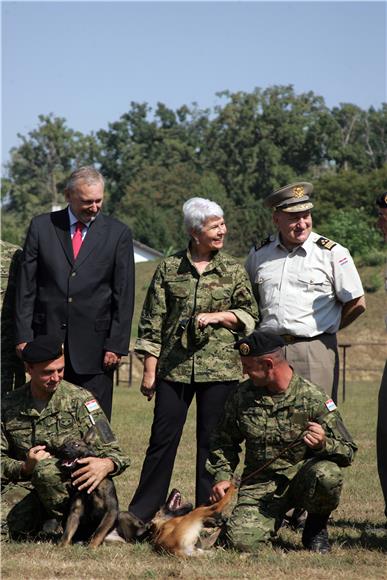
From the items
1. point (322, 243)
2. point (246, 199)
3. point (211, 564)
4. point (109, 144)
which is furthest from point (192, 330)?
point (109, 144)

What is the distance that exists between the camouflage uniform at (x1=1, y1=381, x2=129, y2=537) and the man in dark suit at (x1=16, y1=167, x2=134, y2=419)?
425mm

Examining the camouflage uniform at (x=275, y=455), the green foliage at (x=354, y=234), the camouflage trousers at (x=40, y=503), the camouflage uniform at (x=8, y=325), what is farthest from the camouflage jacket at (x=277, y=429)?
the green foliage at (x=354, y=234)

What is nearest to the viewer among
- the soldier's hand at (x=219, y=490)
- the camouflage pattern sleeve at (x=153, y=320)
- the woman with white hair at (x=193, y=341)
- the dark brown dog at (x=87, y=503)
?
the soldier's hand at (x=219, y=490)

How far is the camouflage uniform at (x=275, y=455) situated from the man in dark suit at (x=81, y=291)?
101 cm

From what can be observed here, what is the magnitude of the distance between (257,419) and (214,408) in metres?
0.57

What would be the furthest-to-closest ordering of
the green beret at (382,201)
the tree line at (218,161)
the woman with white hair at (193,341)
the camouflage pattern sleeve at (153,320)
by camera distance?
1. the tree line at (218,161)
2. the camouflage pattern sleeve at (153,320)
3. the woman with white hair at (193,341)
4. the green beret at (382,201)

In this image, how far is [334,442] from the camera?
661cm

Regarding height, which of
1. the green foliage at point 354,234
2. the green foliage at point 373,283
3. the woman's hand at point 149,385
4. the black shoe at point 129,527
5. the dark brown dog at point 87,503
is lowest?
the black shoe at point 129,527

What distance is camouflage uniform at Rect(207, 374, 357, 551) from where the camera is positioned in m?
6.58

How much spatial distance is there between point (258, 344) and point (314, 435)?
640mm

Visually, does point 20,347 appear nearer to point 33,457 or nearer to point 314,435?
point 33,457

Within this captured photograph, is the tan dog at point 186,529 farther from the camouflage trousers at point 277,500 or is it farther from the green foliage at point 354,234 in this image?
the green foliage at point 354,234

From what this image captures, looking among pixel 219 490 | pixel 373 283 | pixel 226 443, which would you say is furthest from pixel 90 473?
pixel 373 283

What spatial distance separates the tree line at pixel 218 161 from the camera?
66.4 m
